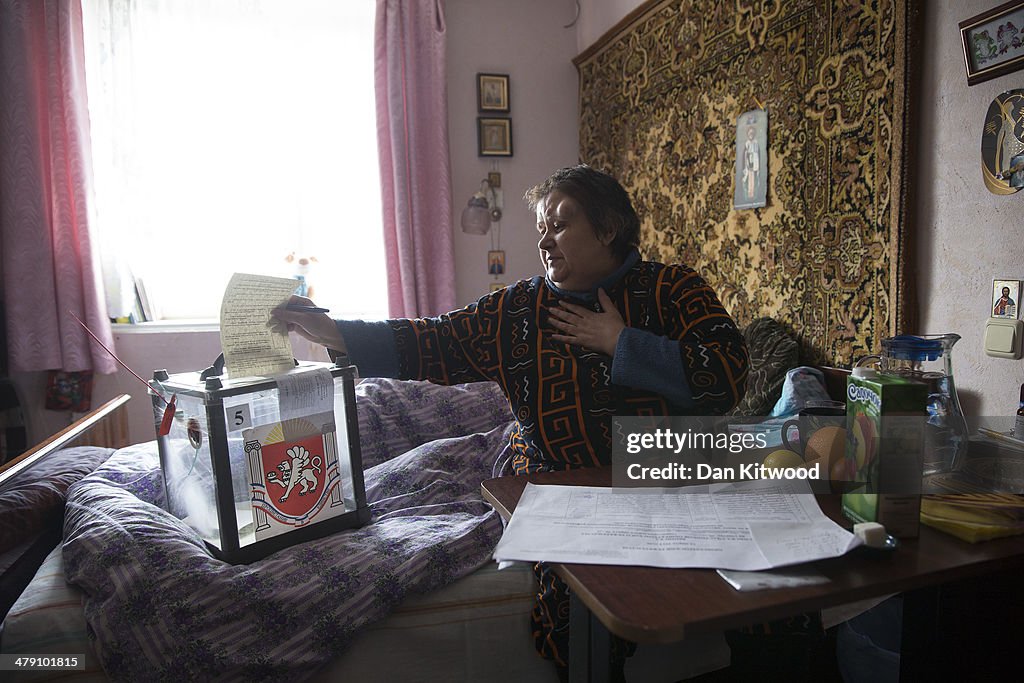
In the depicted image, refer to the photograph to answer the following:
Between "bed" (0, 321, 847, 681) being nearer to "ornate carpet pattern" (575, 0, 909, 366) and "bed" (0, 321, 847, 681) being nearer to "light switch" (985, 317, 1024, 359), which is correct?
"light switch" (985, 317, 1024, 359)

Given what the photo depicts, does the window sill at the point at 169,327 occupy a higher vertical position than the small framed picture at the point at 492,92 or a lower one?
lower

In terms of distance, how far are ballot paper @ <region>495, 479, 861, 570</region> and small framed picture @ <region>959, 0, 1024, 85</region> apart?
1256mm

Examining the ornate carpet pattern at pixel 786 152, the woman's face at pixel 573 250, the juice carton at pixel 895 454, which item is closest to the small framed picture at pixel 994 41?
the ornate carpet pattern at pixel 786 152

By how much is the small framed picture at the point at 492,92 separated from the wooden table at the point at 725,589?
10.8 ft

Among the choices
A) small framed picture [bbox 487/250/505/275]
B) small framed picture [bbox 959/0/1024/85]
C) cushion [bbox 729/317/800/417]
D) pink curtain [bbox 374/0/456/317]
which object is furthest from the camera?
small framed picture [bbox 487/250/505/275]

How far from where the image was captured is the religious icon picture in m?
2.35

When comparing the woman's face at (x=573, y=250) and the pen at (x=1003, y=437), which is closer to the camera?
the pen at (x=1003, y=437)

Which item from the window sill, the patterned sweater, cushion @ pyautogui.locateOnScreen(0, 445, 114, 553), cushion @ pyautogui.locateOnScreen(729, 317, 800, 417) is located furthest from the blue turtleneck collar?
the window sill

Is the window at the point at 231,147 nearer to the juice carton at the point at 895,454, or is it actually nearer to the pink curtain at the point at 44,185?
the pink curtain at the point at 44,185

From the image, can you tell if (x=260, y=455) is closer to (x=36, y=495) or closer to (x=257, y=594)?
(x=257, y=594)

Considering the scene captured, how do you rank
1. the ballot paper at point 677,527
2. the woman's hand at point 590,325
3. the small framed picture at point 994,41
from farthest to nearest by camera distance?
the small framed picture at point 994,41, the woman's hand at point 590,325, the ballot paper at point 677,527

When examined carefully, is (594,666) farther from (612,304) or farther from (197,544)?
(197,544)

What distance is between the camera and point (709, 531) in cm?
76

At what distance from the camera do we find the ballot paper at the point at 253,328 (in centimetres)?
110
